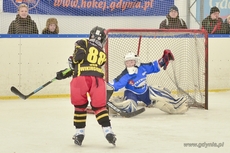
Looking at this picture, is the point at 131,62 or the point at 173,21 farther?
the point at 173,21

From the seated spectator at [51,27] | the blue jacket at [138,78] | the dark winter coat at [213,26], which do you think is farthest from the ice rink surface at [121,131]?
the dark winter coat at [213,26]

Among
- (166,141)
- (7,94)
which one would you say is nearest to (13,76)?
(7,94)

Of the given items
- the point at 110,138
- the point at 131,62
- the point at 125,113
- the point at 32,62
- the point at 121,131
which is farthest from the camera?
the point at 32,62

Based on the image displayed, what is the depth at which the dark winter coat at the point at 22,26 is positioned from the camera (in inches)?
328

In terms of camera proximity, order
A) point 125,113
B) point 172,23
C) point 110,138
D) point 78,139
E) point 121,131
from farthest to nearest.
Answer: point 172,23, point 125,113, point 121,131, point 78,139, point 110,138

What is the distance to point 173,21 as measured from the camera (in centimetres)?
885

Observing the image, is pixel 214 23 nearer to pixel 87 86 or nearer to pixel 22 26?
pixel 22 26

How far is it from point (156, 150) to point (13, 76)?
149 inches

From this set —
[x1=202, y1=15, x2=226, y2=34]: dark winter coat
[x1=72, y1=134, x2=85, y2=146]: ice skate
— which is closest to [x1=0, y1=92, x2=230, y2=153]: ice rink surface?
[x1=72, y1=134, x2=85, y2=146]: ice skate

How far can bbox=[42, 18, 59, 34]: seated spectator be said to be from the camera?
853 centimetres

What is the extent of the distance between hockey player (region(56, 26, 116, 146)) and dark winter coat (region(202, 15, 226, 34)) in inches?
172

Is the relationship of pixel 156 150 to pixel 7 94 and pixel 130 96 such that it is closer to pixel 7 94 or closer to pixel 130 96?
pixel 130 96

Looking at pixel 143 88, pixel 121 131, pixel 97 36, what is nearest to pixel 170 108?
pixel 143 88

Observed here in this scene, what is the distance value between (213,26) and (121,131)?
3961 mm
